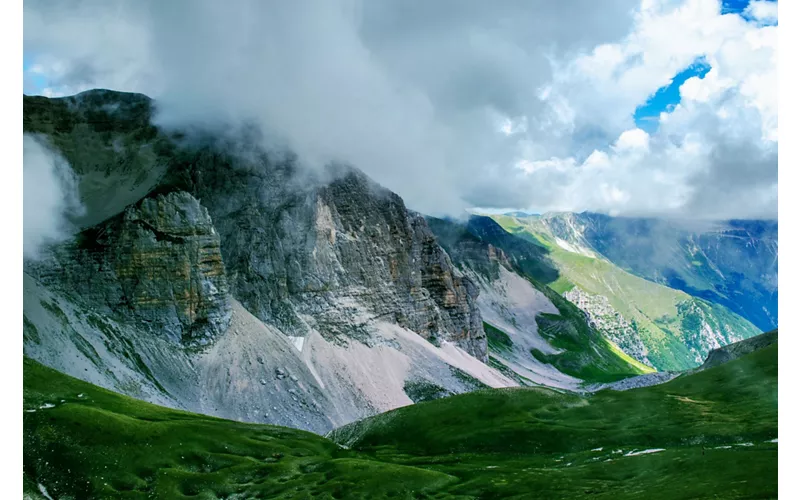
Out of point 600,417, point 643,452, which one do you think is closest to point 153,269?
point 600,417

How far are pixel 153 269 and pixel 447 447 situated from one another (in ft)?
324

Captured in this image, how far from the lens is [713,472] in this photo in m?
65.2

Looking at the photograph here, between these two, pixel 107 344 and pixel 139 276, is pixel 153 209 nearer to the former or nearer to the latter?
pixel 139 276

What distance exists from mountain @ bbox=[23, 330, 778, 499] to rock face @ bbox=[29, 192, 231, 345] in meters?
63.0

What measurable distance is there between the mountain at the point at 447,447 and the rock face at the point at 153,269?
63.0m

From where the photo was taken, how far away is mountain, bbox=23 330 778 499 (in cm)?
7000

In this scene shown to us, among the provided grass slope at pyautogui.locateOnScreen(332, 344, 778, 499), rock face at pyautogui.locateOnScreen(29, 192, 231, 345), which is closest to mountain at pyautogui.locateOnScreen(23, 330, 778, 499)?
grass slope at pyautogui.locateOnScreen(332, 344, 778, 499)

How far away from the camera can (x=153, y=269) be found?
16600cm

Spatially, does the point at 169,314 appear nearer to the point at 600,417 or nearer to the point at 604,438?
the point at 600,417

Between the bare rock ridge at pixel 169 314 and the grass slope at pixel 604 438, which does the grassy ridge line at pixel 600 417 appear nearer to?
the grass slope at pixel 604 438

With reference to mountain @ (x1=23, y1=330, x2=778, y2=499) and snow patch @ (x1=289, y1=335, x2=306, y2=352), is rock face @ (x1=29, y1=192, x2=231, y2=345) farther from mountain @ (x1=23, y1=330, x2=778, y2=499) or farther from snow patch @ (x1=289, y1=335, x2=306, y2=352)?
mountain @ (x1=23, y1=330, x2=778, y2=499)

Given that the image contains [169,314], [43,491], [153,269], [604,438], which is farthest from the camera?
[169,314]

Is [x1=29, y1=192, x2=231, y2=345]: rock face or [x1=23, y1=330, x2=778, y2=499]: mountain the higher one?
[x1=29, y1=192, x2=231, y2=345]: rock face

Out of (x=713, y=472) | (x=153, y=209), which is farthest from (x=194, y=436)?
(x=153, y=209)
